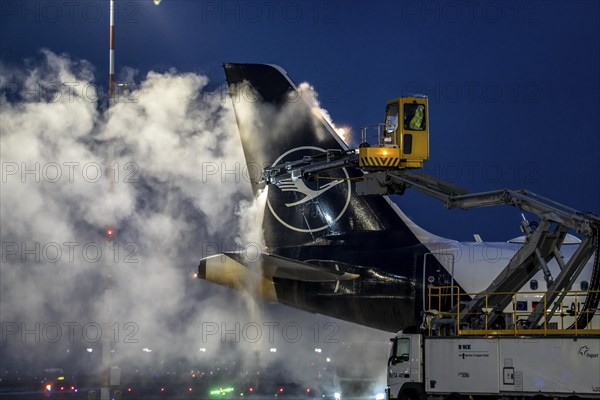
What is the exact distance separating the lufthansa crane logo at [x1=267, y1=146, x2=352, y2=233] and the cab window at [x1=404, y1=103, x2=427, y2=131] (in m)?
9.01

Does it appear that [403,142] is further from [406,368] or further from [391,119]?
[406,368]

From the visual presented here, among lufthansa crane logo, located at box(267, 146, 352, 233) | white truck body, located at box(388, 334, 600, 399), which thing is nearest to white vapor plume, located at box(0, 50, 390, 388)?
lufthansa crane logo, located at box(267, 146, 352, 233)

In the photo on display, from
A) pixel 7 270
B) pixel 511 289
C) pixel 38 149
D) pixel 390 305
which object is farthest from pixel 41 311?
pixel 511 289

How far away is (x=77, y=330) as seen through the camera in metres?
56.1

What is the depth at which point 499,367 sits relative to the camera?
2875 cm

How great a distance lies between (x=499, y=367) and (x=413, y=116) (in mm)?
8699

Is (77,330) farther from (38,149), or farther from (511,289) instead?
(511,289)

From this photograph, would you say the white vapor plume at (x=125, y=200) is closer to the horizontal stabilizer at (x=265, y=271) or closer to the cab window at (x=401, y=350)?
the horizontal stabilizer at (x=265, y=271)

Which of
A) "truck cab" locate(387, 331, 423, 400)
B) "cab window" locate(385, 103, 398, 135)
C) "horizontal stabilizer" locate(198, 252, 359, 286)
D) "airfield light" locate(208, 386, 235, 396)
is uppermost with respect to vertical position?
"cab window" locate(385, 103, 398, 135)

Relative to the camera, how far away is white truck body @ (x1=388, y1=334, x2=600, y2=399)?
27484 millimetres

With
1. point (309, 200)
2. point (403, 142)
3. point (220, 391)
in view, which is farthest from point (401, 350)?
point (220, 391)

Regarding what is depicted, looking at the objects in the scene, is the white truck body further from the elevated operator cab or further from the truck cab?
the elevated operator cab

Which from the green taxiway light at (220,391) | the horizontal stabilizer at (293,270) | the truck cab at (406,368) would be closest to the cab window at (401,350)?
the truck cab at (406,368)

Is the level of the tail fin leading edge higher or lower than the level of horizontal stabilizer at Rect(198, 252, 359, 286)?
higher
